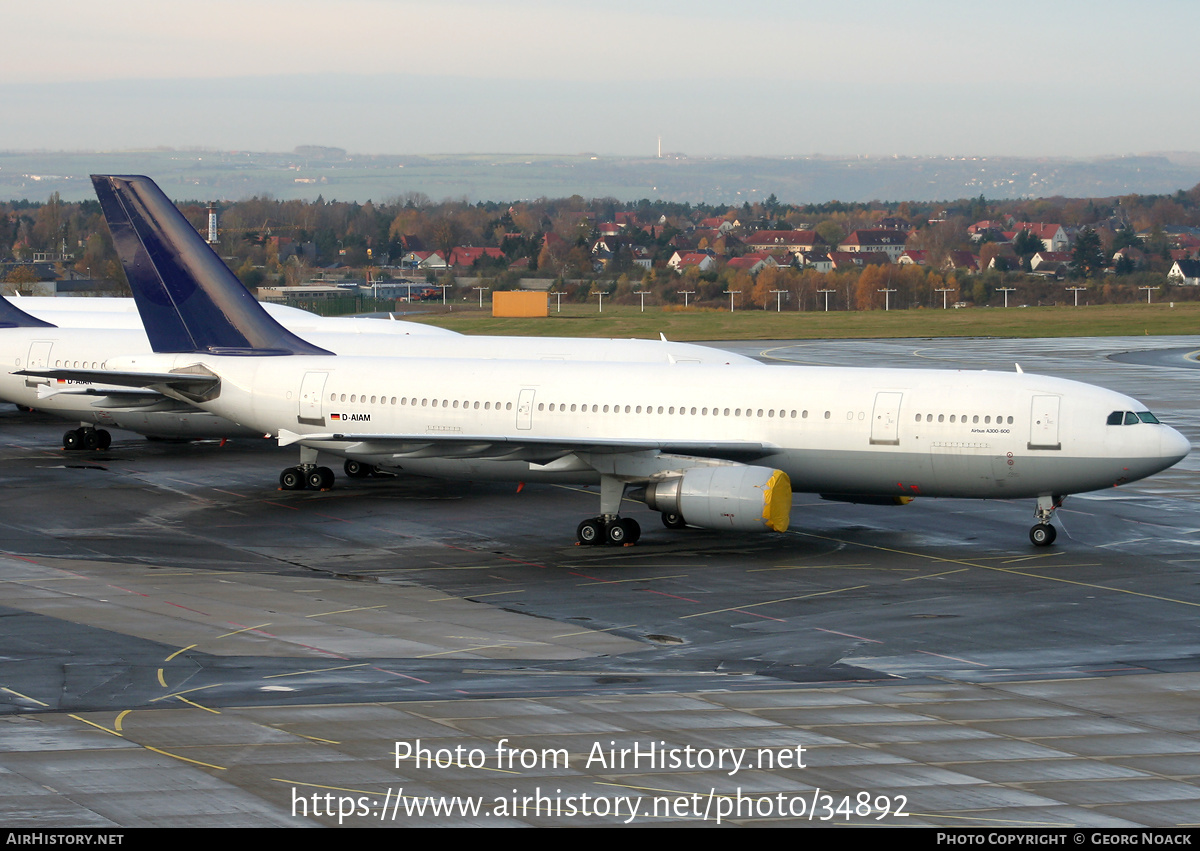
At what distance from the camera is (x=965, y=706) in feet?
73.4

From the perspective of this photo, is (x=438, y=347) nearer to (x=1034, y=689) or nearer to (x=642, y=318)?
(x=1034, y=689)

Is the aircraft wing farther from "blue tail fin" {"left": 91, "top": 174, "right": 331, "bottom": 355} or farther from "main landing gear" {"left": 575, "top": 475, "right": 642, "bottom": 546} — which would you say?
"blue tail fin" {"left": 91, "top": 174, "right": 331, "bottom": 355}

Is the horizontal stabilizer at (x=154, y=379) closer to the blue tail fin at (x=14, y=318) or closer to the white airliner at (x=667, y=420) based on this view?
the white airliner at (x=667, y=420)

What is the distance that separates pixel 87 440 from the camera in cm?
5472

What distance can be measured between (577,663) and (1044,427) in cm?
1583

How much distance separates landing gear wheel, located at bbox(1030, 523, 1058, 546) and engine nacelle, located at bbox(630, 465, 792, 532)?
22.6 feet

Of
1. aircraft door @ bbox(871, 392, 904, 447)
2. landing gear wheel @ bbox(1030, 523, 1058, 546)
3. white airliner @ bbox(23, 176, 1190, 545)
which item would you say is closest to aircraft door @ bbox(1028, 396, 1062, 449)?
white airliner @ bbox(23, 176, 1190, 545)

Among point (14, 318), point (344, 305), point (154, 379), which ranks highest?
point (14, 318)

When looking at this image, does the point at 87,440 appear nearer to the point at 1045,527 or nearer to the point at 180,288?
the point at 180,288

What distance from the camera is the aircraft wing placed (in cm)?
3628

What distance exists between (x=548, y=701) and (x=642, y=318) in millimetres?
120155

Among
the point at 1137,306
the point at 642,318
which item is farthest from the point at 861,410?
the point at 1137,306

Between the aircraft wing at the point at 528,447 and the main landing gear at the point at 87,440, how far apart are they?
20.1 meters

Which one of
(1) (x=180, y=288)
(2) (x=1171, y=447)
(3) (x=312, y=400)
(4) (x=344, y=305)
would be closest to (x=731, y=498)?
(2) (x=1171, y=447)
